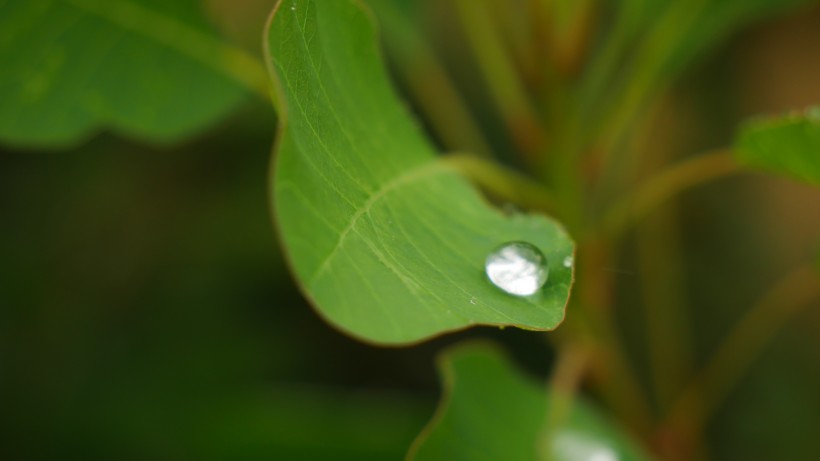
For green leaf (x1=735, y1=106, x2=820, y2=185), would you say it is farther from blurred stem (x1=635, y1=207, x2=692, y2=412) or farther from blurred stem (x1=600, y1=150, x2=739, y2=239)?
blurred stem (x1=635, y1=207, x2=692, y2=412)

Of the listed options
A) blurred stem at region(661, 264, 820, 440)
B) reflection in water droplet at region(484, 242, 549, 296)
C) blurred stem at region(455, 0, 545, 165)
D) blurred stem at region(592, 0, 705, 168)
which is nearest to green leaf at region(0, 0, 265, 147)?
blurred stem at region(455, 0, 545, 165)

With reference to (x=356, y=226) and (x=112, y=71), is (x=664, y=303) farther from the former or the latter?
(x=356, y=226)

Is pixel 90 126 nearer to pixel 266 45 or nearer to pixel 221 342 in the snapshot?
pixel 266 45

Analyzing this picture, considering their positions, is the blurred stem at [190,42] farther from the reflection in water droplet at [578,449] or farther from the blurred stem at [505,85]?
the reflection in water droplet at [578,449]

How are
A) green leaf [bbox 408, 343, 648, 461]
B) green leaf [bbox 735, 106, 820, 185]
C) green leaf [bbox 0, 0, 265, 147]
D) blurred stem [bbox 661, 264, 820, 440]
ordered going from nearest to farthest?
green leaf [bbox 735, 106, 820, 185] → green leaf [bbox 408, 343, 648, 461] → green leaf [bbox 0, 0, 265, 147] → blurred stem [bbox 661, 264, 820, 440]

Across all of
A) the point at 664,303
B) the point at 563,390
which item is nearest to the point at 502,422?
the point at 563,390
